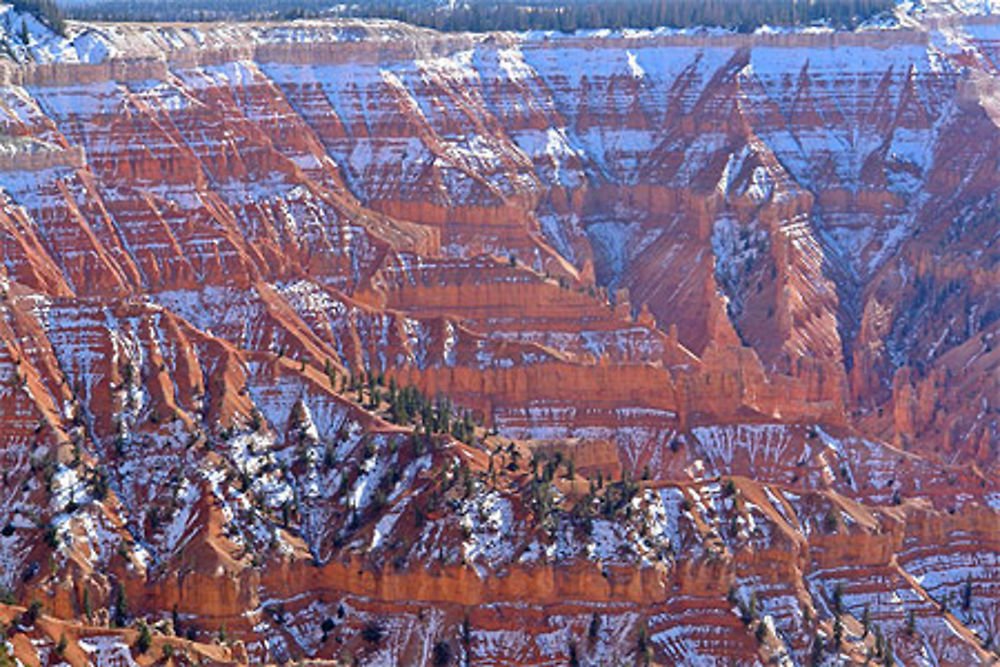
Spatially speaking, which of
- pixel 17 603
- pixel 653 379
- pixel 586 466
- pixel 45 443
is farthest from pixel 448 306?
pixel 17 603

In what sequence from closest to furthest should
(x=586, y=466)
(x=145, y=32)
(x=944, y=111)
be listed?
(x=586, y=466) → (x=145, y=32) → (x=944, y=111)

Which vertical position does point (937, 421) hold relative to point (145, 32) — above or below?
below

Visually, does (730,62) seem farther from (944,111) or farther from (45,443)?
(45,443)

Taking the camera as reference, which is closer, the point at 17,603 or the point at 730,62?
the point at 17,603

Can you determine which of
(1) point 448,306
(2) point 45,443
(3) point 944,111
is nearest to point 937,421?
(1) point 448,306

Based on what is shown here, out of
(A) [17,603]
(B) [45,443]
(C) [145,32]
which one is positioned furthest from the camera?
(C) [145,32]

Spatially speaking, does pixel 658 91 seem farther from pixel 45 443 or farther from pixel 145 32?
pixel 45 443
